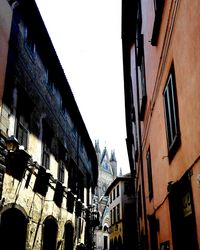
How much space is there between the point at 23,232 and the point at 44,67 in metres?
5.76

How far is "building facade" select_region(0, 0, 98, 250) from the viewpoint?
7.75 meters

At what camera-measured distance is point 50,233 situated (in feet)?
37.1

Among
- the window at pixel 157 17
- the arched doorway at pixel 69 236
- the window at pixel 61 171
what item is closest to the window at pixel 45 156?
the window at pixel 61 171

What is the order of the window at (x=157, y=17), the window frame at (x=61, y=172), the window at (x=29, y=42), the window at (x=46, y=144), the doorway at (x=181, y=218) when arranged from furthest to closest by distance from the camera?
the window frame at (x=61, y=172), the window at (x=46, y=144), the window at (x=29, y=42), the window at (x=157, y=17), the doorway at (x=181, y=218)

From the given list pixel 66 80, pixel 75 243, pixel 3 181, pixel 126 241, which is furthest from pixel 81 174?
pixel 126 241

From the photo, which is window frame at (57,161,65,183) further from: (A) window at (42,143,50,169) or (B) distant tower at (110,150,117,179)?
(B) distant tower at (110,150,117,179)

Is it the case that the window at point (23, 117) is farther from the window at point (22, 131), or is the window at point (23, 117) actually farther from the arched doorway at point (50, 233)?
the arched doorway at point (50, 233)

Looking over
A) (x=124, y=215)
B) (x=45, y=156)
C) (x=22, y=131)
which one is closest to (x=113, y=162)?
(x=124, y=215)

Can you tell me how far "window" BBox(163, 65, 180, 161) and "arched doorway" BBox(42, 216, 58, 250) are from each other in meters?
6.02

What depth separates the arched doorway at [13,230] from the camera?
791cm

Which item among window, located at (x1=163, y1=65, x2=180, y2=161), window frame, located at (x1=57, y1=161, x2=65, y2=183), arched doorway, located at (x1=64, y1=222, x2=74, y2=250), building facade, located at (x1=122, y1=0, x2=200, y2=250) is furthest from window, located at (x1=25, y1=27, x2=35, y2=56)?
arched doorway, located at (x1=64, y1=222, x2=74, y2=250)

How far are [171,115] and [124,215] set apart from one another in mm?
34917

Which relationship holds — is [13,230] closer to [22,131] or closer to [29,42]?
[22,131]

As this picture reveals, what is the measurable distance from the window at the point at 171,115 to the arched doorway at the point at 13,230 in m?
4.34
